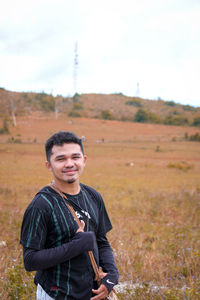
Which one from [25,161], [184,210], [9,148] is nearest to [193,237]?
[184,210]

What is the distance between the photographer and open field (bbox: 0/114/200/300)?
2.90 meters

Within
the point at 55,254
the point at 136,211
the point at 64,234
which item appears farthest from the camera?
the point at 136,211

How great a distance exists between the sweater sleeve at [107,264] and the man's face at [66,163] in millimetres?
532

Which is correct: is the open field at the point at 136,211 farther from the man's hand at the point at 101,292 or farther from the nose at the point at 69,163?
the nose at the point at 69,163

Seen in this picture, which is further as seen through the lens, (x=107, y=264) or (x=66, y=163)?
(x=107, y=264)

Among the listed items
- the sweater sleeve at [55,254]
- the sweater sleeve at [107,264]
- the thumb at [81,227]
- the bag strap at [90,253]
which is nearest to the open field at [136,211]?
the sweater sleeve at [107,264]

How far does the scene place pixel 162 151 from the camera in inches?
982

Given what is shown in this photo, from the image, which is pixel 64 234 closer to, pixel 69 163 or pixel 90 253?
pixel 90 253

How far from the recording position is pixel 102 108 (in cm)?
7250

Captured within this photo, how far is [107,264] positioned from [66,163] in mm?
765

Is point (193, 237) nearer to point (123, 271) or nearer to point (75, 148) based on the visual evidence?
point (123, 271)

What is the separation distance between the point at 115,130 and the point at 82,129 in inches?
206

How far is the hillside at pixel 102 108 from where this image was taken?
49.2 meters

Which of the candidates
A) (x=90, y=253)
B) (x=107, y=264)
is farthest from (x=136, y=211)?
(x=90, y=253)
